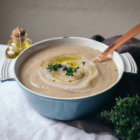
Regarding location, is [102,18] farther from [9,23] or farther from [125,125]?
[125,125]

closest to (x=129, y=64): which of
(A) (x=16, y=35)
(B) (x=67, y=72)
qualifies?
(B) (x=67, y=72)

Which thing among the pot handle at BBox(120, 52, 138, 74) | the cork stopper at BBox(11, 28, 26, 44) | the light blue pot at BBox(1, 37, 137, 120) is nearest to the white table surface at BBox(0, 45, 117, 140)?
the light blue pot at BBox(1, 37, 137, 120)

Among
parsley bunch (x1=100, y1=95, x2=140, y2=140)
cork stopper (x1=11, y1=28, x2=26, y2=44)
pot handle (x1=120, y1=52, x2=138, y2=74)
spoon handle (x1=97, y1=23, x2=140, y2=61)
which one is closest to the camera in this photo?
parsley bunch (x1=100, y1=95, x2=140, y2=140)

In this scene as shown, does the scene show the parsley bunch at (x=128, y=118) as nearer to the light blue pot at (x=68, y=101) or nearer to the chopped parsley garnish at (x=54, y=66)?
the light blue pot at (x=68, y=101)

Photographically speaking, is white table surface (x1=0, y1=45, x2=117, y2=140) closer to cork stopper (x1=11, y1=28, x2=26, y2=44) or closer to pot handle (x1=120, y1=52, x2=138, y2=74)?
pot handle (x1=120, y1=52, x2=138, y2=74)

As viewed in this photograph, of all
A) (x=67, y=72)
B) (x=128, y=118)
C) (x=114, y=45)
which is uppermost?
(x=114, y=45)

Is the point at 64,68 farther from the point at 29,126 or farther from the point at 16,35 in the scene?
the point at 16,35

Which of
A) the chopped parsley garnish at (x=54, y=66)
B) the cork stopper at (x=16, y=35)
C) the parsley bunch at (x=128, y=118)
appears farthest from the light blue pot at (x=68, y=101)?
the cork stopper at (x=16, y=35)
